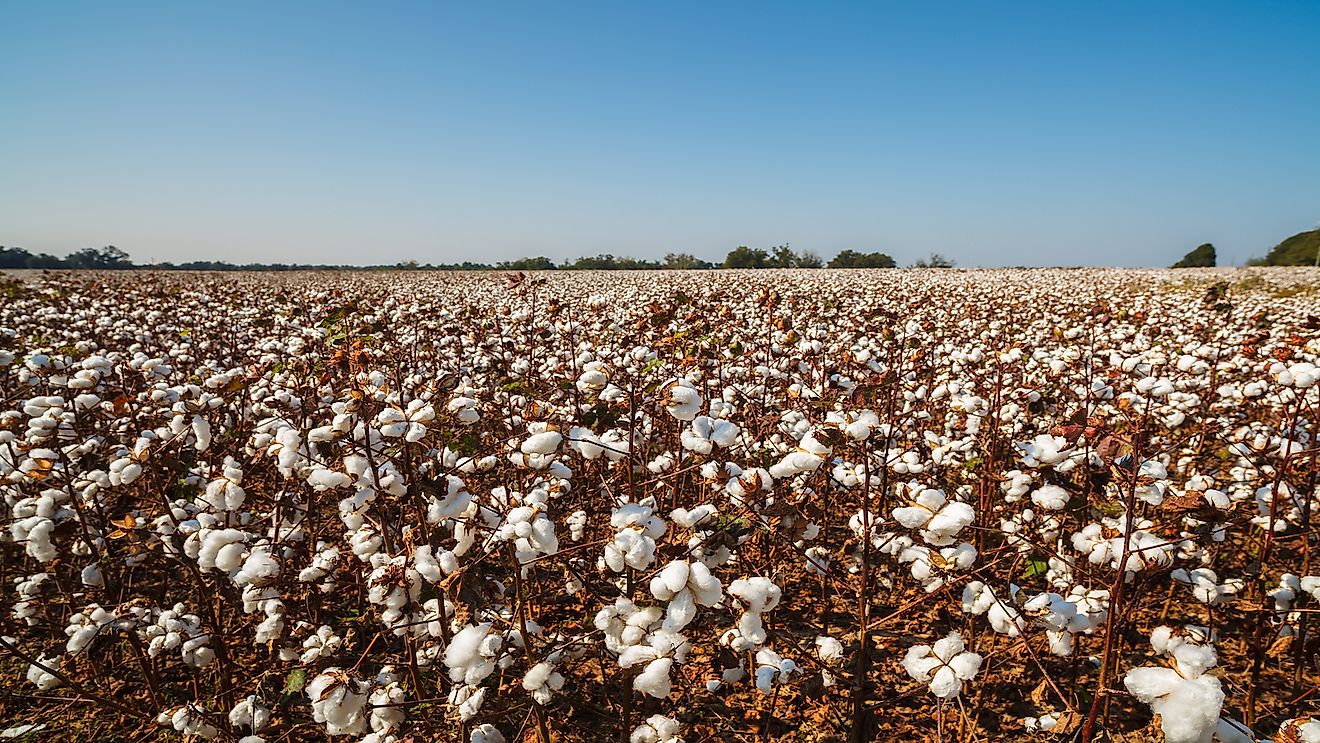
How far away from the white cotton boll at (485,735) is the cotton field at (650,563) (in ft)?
0.10

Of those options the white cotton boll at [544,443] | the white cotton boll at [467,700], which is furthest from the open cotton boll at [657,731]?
the white cotton boll at [544,443]

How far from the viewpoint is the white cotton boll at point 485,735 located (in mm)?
2512

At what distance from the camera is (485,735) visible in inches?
99.5

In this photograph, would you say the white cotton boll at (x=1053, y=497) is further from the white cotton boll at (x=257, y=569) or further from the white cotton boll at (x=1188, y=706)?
the white cotton boll at (x=257, y=569)

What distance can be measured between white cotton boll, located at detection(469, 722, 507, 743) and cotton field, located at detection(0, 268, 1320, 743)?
0.03 metres

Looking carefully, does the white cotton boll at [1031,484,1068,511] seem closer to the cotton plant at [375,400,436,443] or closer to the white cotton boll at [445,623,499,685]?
the white cotton boll at [445,623,499,685]

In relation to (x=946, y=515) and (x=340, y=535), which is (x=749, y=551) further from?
(x=340, y=535)

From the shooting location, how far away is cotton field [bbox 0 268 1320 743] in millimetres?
2230

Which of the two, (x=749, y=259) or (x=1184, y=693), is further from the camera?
(x=749, y=259)

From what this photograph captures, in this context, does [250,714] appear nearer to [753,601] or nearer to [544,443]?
[544,443]

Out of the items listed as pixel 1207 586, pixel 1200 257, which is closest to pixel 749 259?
pixel 1200 257

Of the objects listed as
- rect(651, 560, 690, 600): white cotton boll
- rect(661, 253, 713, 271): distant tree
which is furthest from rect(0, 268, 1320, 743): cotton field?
rect(661, 253, 713, 271): distant tree

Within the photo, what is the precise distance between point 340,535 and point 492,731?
9.72ft

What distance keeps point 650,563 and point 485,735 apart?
1221 millimetres
